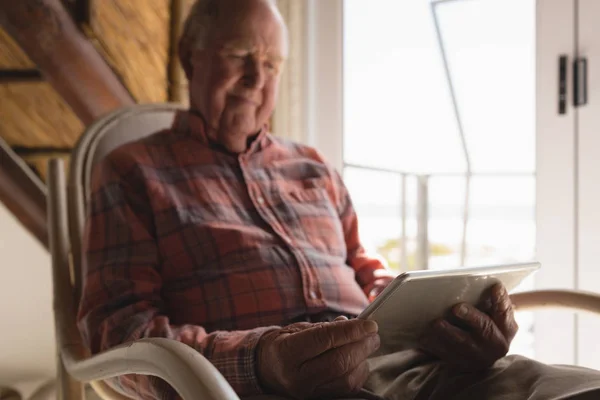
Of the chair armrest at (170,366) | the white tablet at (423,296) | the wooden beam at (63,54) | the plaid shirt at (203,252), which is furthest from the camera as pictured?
the wooden beam at (63,54)

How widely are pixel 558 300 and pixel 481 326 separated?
29 centimetres

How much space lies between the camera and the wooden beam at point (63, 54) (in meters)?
1.62

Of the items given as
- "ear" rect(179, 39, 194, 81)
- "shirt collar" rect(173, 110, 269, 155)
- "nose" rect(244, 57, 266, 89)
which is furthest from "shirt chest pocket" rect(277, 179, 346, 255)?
"ear" rect(179, 39, 194, 81)

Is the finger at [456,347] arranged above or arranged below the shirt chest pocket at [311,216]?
below

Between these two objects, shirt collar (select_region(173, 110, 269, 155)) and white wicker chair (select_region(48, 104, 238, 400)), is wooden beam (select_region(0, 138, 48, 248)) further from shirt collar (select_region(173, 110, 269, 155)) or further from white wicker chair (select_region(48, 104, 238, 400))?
shirt collar (select_region(173, 110, 269, 155))

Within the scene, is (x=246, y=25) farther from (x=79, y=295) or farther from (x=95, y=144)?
(x=79, y=295)

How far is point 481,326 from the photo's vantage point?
1.00 metres

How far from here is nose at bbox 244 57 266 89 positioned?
1383mm

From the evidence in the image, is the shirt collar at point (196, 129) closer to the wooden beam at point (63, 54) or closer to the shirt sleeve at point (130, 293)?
the shirt sleeve at point (130, 293)

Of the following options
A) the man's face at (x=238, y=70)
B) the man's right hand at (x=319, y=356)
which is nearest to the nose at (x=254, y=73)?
the man's face at (x=238, y=70)

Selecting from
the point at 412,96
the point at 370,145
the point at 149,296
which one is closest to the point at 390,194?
the point at 370,145

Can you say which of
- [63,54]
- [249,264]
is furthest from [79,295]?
[63,54]

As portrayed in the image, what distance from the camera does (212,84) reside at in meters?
1.38

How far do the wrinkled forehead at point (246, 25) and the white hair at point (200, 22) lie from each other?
15mm
